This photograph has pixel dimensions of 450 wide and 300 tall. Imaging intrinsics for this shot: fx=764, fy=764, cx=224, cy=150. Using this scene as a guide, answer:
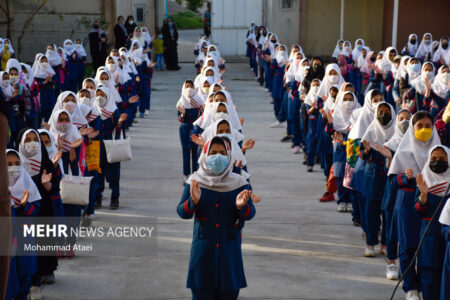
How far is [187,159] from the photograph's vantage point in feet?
39.7

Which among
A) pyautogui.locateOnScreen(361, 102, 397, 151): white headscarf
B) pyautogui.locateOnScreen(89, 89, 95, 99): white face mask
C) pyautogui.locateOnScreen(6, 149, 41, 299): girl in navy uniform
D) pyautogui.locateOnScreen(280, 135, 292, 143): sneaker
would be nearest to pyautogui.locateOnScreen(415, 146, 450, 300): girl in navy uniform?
pyautogui.locateOnScreen(361, 102, 397, 151): white headscarf

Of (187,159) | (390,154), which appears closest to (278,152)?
(187,159)

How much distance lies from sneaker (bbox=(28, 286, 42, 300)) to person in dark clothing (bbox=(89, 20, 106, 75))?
18016 mm

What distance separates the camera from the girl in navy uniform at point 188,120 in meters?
12.0

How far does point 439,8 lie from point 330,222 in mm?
19402

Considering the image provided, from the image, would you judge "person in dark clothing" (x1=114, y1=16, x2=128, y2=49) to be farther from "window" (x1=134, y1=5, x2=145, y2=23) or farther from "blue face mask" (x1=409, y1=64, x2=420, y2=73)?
"blue face mask" (x1=409, y1=64, x2=420, y2=73)

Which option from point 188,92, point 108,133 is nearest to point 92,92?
point 108,133

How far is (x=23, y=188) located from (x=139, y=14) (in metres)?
24.0

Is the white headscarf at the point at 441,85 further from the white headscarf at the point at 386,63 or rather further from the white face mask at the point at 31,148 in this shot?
the white face mask at the point at 31,148

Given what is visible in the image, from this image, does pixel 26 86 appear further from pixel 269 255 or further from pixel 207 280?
pixel 207 280

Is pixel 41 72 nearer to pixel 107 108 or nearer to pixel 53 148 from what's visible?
pixel 107 108

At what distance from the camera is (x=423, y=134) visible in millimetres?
6961

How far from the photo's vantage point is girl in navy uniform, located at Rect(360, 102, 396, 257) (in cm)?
801

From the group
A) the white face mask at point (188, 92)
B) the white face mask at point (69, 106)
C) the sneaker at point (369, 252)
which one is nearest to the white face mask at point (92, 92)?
the white face mask at point (69, 106)
